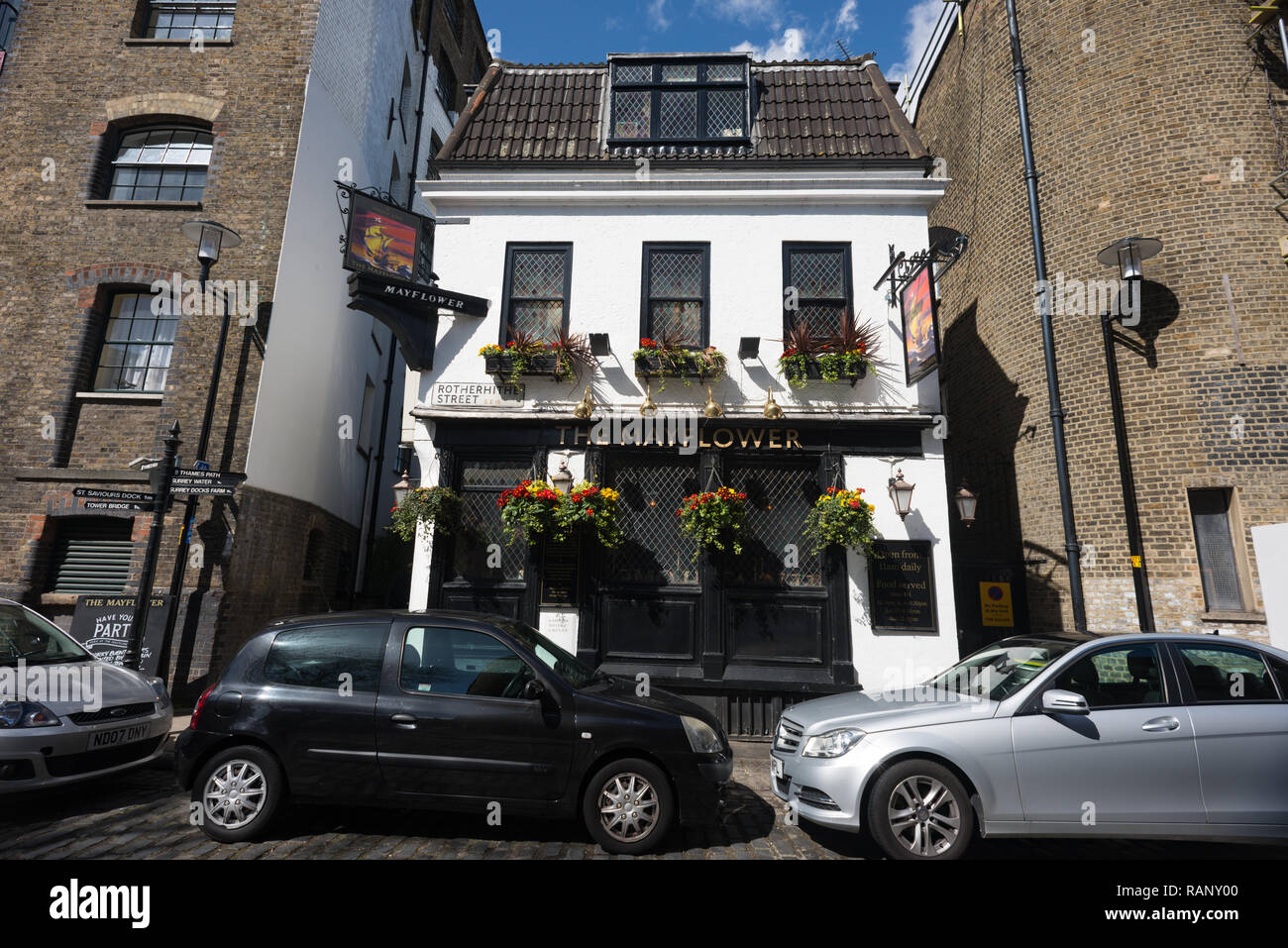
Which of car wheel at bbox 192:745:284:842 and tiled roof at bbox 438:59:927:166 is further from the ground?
tiled roof at bbox 438:59:927:166

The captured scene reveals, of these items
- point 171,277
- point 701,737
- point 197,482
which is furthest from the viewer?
point 171,277

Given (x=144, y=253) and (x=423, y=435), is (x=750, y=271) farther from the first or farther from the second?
(x=144, y=253)

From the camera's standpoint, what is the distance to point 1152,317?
384 inches

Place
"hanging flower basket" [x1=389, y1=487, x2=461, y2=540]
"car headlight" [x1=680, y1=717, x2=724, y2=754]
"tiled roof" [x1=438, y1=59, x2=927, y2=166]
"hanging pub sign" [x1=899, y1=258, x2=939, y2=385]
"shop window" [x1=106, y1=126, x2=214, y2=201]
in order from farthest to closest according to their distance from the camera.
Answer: "shop window" [x1=106, y1=126, x2=214, y2=201] < "tiled roof" [x1=438, y1=59, x2=927, y2=166] < "hanging flower basket" [x1=389, y1=487, x2=461, y2=540] < "hanging pub sign" [x1=899, y1=258, x2=939, y2=385] < "car headlight" [x1=680, y1=717, x2=724, y2=754]

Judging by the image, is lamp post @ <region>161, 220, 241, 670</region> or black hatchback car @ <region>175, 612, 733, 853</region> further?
lamp post @ <region>161, 220, 241, 670</region>

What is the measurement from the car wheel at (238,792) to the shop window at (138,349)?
804 cm

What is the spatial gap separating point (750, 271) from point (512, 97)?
5640 mm

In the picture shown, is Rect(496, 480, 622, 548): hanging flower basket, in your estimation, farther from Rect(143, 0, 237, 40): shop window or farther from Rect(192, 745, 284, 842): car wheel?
Rect(143, 0, 237, 40): shop window

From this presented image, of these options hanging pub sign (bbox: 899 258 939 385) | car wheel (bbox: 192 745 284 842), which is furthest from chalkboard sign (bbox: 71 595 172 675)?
hanging pub sign (bbox: 899 258 939 385)

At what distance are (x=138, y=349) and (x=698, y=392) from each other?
952cm

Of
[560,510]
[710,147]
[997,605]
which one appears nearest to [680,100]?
[710,147]

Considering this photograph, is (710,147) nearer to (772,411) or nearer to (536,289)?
(536,289)

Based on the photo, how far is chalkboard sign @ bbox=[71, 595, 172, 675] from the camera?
852 cm

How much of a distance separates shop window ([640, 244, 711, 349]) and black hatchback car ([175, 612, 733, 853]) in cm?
605
